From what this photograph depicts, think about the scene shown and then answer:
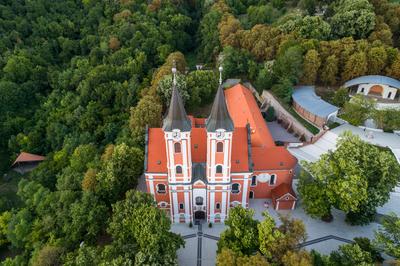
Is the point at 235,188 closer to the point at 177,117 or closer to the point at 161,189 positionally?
the point at 161,189

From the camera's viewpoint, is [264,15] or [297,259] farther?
[264,15]

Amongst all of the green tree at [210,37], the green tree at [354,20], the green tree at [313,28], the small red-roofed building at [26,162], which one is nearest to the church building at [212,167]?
the green tree at [313,28]

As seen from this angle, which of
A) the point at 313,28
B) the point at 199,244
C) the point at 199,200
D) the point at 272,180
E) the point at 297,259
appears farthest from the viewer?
the point at 313,28

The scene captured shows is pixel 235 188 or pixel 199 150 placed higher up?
pixel 199 150

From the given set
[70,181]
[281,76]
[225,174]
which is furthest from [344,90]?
[70,181]

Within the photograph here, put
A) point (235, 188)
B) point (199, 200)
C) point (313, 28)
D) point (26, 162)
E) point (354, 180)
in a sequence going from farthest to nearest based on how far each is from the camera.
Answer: point (26, 162), point (313, 28), point (235, 188), point (199, 200), point (354, 180)

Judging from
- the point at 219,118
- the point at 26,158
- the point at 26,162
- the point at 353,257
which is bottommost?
the point at 26,162

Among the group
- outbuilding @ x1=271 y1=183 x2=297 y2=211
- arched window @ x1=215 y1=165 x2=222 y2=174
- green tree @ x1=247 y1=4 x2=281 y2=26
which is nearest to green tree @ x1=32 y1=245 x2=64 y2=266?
arched window @ x1=215 y1=165 x2=222 y2=174

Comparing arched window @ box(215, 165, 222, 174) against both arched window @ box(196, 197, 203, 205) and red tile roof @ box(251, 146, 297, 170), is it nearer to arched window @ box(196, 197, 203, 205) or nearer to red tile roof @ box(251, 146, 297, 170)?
arched window @ box(196, 197, 203, 205)

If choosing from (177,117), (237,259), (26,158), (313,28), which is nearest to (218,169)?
(177,117)
